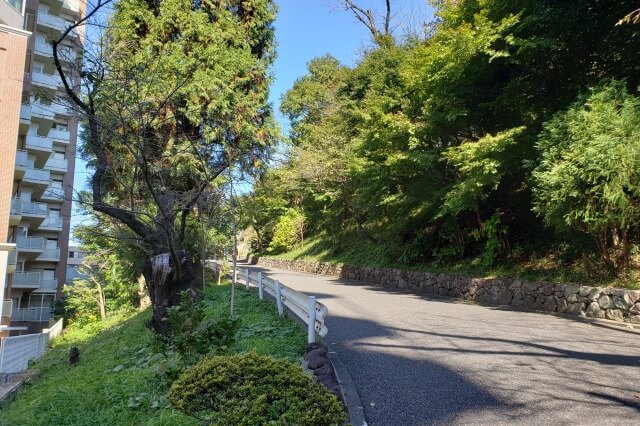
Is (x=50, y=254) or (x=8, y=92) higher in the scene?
(x=8, y=92)

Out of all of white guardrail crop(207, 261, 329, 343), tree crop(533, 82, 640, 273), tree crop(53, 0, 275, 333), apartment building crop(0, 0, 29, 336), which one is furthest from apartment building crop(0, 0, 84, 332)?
tree crop(533, 82, 640, 273)

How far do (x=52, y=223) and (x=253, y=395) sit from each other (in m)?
36.5

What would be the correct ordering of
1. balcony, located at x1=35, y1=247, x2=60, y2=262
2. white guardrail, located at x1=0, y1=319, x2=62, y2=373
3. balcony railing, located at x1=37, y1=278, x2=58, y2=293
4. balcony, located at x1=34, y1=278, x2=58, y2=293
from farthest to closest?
1. balcony, located at x1=35, y1=247, x2=60, y2=262
2. balcony railing, located at x1=37, y1=278, x2=58, y2=293
3. balcony, located at x1=34, y1=278, x2=58, y2=293
4. white guardrail, located at x1=0, y1=319, x2=62, y2=373

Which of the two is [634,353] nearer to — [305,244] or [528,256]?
[528,256]

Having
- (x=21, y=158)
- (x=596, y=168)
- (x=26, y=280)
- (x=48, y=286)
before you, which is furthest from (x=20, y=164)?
(x=596, y=168)

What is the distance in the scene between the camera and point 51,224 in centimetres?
3375

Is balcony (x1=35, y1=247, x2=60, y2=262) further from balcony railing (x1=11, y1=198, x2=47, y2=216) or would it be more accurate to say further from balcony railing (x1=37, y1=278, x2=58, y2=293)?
balcony railing (x1=11, y1=198, x2=47, y2=216)

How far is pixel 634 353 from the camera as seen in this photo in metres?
6.34

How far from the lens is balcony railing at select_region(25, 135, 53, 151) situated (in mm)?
28281

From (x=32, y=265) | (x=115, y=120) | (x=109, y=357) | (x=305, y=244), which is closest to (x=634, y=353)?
(x=115, y=120)

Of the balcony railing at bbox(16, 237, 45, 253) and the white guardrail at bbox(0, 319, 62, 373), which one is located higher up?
the balcony railing at bbox(16, 237, 45, 253)

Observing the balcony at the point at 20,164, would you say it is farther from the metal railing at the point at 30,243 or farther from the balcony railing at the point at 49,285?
the balcony railing at the point at 49,285

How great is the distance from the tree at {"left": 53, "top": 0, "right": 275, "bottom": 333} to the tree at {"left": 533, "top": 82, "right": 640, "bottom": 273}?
7209mm

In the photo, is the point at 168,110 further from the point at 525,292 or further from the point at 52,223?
the point at 52,223
